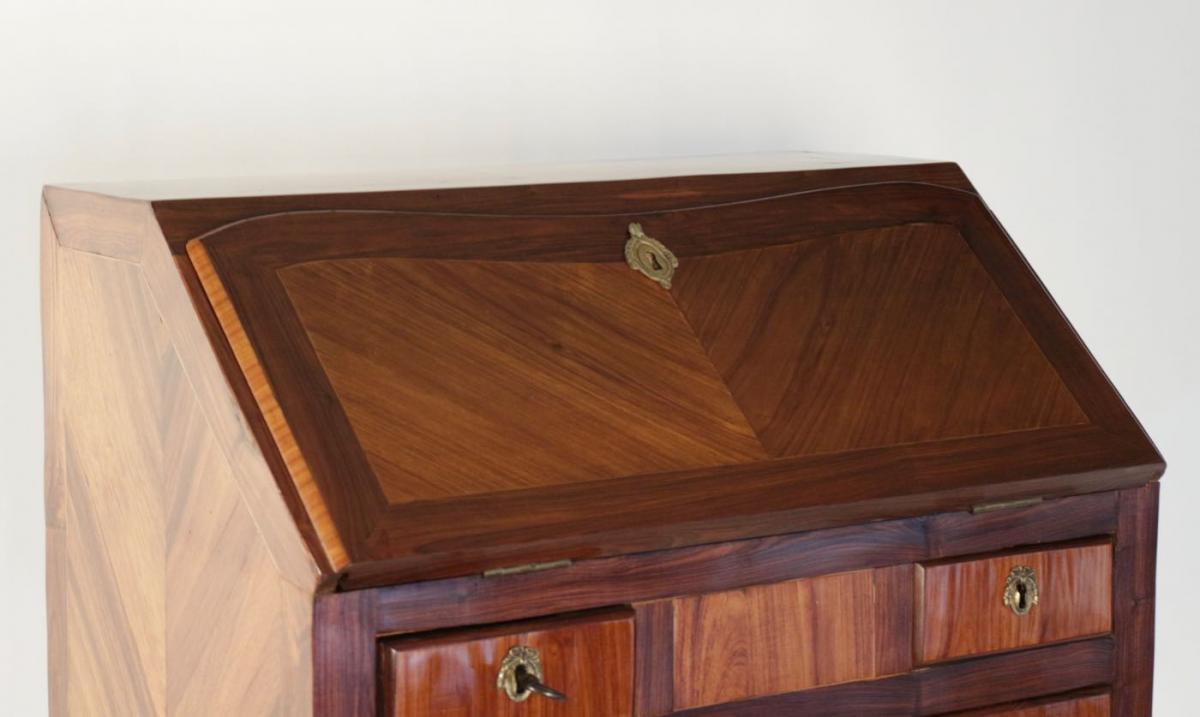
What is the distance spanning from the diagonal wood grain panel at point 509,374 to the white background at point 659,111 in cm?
57

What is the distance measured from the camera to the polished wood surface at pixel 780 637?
1.56 meters

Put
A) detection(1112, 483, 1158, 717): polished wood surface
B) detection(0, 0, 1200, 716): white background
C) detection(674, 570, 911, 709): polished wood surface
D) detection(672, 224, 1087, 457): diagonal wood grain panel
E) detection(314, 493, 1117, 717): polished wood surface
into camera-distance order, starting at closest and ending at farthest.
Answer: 1. detection(314, 493, 1117, 717): polished wood surface
2. detection(674, 570, 911, 709): polished wood surface
3. detection(672, 224, 1087, 457): diagonal wood grain panel
4. detection(1112, 483, 1158, 717): polished wood surface
5. detection(0, 0, 1200, 716): white background

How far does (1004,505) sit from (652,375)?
1.36 feet

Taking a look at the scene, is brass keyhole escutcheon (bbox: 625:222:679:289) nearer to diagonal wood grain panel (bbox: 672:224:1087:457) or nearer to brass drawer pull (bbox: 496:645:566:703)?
diagonal wood grain panel (bbox: 672:224:1087:457)

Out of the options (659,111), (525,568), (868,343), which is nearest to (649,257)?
(868,343)

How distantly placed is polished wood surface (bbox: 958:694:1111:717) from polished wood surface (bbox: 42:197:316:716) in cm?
78

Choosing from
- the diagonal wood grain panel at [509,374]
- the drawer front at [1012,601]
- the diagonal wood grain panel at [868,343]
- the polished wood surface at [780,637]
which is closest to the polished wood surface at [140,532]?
the diagonal wood grain panel at [509,374]

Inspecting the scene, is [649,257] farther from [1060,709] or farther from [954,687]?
[1060,709]

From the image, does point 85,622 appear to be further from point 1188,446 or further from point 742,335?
point 1188,446

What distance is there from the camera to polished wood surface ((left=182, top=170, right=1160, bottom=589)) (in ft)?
4.67

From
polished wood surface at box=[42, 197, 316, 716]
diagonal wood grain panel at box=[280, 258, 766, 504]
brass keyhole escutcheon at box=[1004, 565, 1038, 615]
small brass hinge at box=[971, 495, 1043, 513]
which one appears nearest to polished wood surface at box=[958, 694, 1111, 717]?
brass keyhole escutcheon at box=[1004, 565, 1038, 615]

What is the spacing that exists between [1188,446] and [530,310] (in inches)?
64.9

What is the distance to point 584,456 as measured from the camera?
4.99ft

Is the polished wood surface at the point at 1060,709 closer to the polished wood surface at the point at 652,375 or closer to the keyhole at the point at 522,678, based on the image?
the polished wood surface at the point at 652,375
